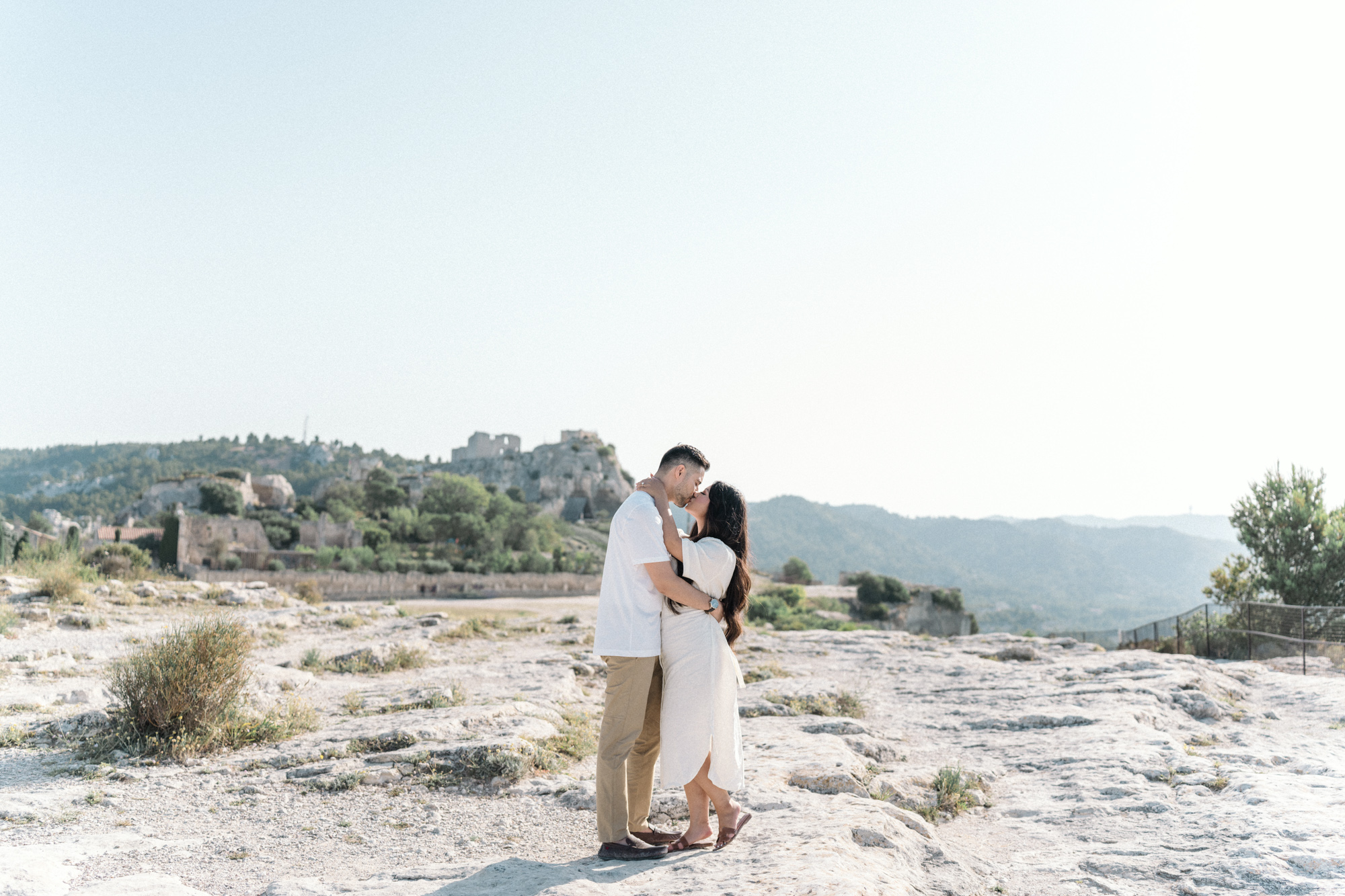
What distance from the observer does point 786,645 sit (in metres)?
16.3

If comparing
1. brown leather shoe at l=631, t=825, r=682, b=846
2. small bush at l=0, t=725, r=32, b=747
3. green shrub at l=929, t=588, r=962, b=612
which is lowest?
green shrub at l=929, t=588, r=962, b=612

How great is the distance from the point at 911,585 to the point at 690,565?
53046mm

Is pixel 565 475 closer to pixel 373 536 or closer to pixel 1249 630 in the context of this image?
pixel 373 536

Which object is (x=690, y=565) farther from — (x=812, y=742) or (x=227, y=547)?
(x=227, y=547)

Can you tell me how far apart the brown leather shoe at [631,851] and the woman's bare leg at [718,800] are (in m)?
0.22

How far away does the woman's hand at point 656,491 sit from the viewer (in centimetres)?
380

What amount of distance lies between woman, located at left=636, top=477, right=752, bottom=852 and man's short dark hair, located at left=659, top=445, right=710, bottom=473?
11 cm

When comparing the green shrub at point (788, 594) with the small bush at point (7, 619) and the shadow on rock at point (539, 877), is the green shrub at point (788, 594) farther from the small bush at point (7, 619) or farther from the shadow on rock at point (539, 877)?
the shadow on rock at point (539, 877)

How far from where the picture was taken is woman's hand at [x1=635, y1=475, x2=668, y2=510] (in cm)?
380

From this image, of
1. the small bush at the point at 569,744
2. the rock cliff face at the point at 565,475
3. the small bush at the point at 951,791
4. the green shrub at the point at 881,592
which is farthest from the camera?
the rock cliff face at the point at 565,475

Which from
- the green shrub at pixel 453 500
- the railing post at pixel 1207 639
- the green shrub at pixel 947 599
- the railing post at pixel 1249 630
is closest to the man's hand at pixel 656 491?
the railing post at pixel 1249 630

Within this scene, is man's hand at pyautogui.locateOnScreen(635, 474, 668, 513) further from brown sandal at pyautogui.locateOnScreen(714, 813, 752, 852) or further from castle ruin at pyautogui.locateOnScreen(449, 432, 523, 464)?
castle ruin at pyautogui.locateOnScreen(449, 432, 523, 464)

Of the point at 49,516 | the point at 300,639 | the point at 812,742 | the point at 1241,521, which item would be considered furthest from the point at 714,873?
the point at 49,516

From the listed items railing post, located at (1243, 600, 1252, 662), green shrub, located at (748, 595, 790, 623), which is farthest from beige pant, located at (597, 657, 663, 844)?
green shrub, located at (748, 595, 790, 623)
